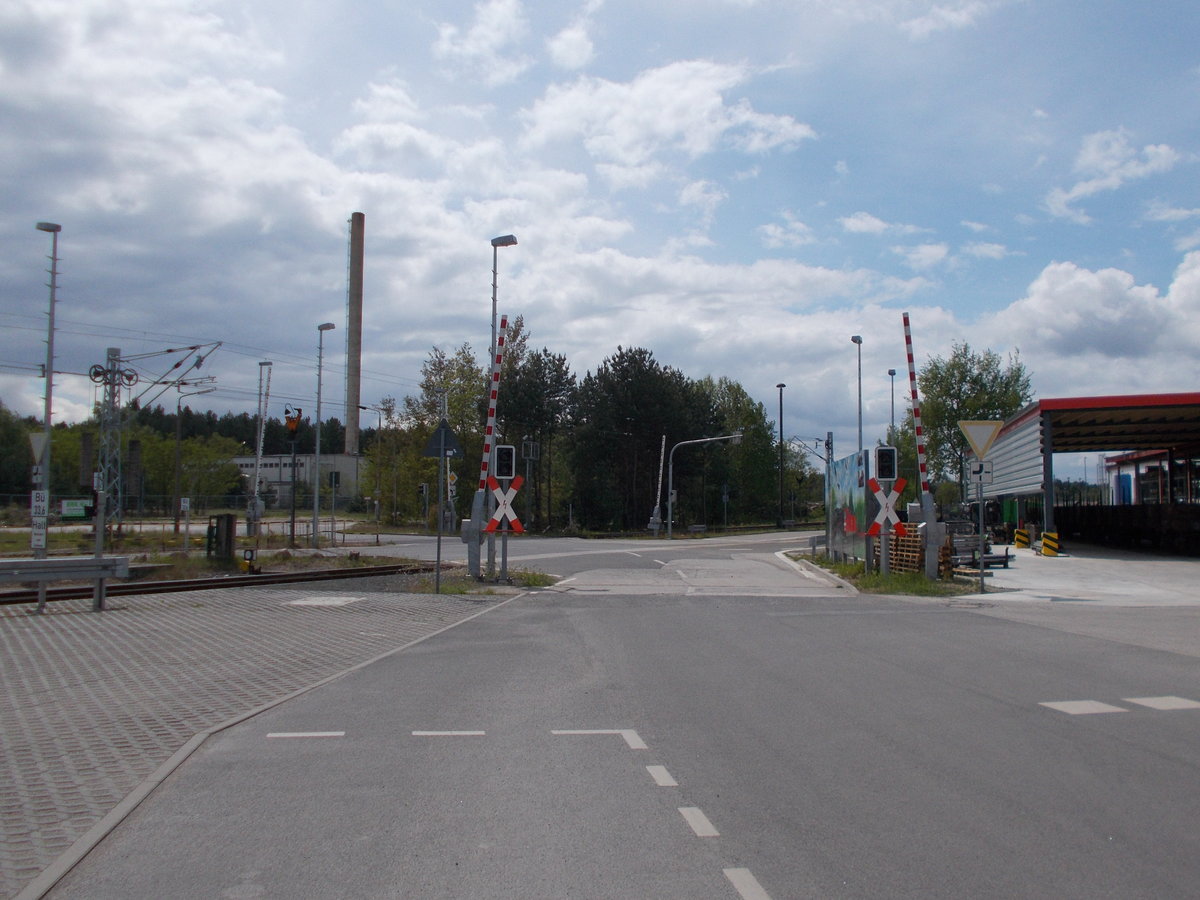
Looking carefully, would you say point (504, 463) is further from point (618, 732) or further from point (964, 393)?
point (964, 393)

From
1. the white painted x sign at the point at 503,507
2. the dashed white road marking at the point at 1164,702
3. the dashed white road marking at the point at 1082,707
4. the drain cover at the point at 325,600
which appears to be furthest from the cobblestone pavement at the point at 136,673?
the dashed white road marking at the point at 1164,702

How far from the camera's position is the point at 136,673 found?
9.53 metres

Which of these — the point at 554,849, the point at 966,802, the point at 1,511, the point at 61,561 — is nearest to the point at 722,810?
the point at 554,849

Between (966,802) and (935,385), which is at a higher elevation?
(935,385)

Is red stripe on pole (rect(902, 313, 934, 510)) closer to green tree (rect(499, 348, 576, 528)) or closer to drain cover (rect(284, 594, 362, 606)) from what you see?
drain cover (rect(284, 594, 362, 606))

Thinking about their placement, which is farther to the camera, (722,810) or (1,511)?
(1,511)

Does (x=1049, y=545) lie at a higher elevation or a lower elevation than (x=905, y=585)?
higher

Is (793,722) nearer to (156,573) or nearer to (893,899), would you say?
(893,899)

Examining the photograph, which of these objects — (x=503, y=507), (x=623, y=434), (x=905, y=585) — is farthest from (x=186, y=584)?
(x=623, y=434)

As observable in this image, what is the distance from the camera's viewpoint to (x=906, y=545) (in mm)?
23844

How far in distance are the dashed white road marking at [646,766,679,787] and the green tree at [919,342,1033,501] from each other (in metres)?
75.8

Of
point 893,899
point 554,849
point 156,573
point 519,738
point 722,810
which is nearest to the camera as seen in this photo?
point 893,899

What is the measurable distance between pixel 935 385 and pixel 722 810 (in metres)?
78.9

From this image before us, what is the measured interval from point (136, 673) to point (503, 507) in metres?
10.8
